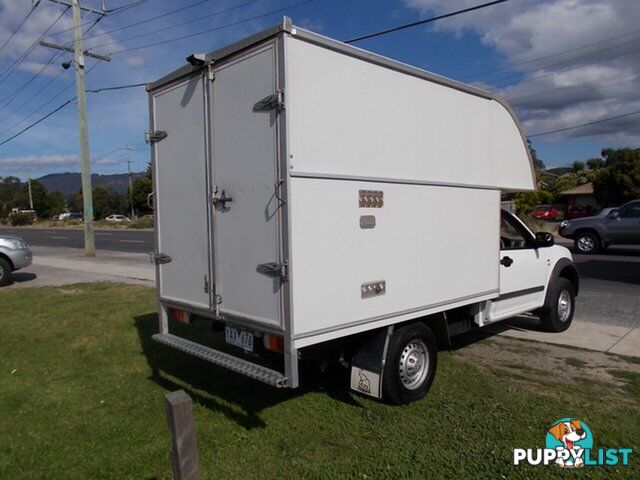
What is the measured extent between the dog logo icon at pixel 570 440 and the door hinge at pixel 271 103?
3.13 meters

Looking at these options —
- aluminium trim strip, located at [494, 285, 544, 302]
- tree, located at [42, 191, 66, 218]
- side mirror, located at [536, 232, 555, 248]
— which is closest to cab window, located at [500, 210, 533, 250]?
side mirror, located at [536, 232, 555, 248]

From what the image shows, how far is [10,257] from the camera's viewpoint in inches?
493

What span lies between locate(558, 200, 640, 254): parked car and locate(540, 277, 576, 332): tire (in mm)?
11042

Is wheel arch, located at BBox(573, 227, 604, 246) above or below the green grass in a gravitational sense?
above

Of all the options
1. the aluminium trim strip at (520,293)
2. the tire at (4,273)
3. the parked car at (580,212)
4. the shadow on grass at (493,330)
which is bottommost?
the shadow on grass at (493,330)

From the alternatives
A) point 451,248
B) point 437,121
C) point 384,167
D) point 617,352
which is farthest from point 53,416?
point 617,352

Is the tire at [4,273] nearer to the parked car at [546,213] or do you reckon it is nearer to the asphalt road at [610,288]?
the asphalt road at [610,288]

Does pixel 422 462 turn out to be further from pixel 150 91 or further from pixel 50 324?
pixel 50 324

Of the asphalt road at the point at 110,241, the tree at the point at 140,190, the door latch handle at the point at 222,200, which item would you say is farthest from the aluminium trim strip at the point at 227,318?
the tree at the point at 140,190

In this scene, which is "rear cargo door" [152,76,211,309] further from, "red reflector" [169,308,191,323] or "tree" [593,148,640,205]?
"tree" [593,148,640,205]

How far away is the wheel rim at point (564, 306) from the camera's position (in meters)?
6.98

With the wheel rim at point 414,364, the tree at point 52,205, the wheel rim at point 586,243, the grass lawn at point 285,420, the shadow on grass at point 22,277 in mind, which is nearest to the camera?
the grass lawn at point 285,420

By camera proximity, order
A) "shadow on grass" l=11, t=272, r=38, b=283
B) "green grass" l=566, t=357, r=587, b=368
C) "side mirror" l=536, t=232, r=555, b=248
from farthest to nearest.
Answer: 1. "shadow on grass" l=11, t=272, r=38, b=283
2. "side mirror" l=536, t=232, r=555, b=248
3. "green grass" l=566, t=357, r=587, b=368

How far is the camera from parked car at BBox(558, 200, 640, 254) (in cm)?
1633
